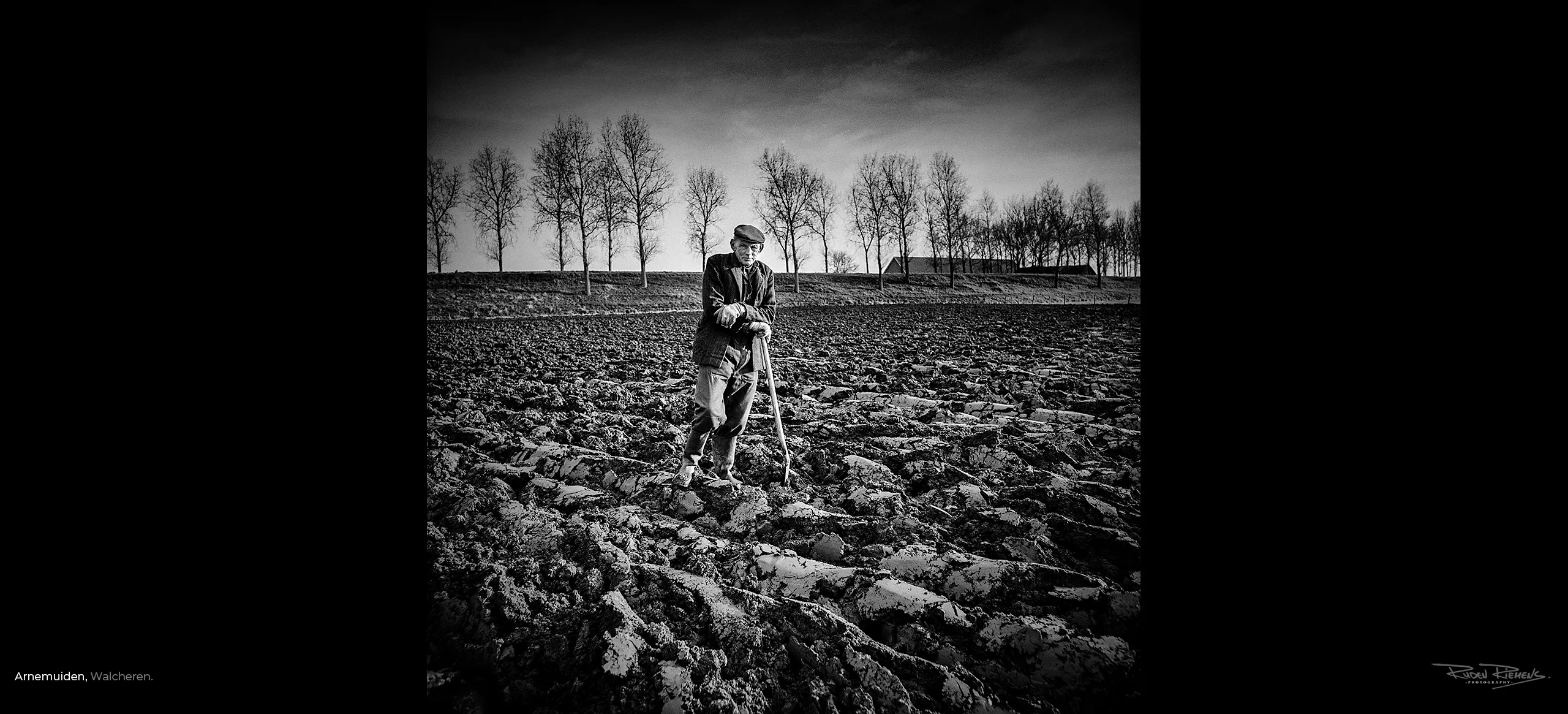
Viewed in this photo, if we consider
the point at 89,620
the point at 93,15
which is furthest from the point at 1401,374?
the point at 93,15

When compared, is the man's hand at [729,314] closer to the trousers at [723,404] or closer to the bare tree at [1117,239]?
the trousers at [723,404]

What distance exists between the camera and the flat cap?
3184mm

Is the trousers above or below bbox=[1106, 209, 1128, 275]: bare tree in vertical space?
below

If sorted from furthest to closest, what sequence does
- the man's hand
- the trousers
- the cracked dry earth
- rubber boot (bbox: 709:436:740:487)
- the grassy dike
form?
the grassy dike < rubber boot (bbox: 709:436:740:487) < the trousers < the man's hand < the cracked dry earth

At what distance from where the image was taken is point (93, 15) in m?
1.71

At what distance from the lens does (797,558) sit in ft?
8.09

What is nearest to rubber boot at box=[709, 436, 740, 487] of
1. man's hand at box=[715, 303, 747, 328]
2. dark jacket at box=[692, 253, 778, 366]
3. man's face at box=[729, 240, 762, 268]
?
dark jacket at box=[692, 253, 778, 366]

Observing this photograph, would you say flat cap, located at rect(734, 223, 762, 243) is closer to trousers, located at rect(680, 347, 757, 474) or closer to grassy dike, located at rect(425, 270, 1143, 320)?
trousers, located at rect(680, 347, 757, 474)

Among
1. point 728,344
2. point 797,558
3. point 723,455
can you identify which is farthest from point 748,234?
point 797,558

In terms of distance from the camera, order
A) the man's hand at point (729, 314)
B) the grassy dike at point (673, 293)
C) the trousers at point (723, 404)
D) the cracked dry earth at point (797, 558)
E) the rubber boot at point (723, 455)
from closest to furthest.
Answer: the cracked dry earth at point (797, 558), the man's hand at point (729, 314), the trousers at point (723, 404), the rubber boot at point (723, 455), the grassy dike at point (673, 293)

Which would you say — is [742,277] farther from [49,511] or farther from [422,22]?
[49,511]

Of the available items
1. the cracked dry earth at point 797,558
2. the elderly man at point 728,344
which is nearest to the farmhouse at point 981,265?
the cracked dry earth at point 797,558

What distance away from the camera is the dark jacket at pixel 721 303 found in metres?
3.24

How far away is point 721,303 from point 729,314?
4.6 inches
